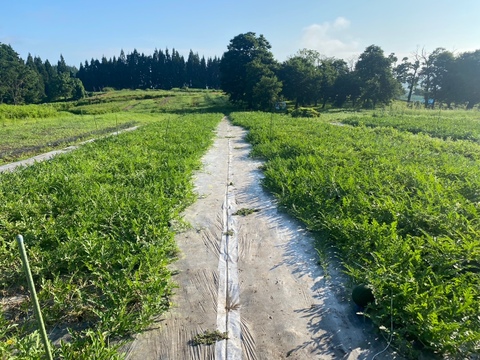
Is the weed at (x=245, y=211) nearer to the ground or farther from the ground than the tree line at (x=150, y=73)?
nearer to the ground

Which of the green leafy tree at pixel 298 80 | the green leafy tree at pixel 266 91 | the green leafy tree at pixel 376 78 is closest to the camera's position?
the green leafy tree at pixel 266 91

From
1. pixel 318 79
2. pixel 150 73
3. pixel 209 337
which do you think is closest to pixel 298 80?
pixel 318 79

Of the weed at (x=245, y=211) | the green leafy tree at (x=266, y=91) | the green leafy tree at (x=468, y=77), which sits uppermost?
the green leafy tree at (x=468, y=77)

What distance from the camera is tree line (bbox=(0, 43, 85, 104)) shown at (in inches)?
2042

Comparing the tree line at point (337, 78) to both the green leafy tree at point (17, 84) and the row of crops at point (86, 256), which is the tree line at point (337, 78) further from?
the green leafy tree at point (17, 84)

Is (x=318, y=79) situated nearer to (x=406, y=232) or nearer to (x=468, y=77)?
(x=468, y=77)

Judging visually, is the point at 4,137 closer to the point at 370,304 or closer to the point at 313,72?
the point at 370,304

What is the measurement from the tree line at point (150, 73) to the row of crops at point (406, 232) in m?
83.3

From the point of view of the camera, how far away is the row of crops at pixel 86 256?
230cm

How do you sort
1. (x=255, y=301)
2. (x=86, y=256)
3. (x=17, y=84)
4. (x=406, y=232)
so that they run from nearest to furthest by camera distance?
(x=255, y=301) → (x=86, y=256) → (x=406, y=232) → (x=17, y=84)

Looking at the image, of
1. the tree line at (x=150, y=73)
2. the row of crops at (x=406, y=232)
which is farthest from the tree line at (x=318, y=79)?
the row of crops at (x=406, y=232)

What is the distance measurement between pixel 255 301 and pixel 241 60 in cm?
4448

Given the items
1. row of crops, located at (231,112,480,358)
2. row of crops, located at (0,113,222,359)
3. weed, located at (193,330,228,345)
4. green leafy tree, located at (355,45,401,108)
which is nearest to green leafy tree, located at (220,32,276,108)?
green leafy tree, located at (355,45,401,108)

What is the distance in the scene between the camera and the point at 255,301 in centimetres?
278
